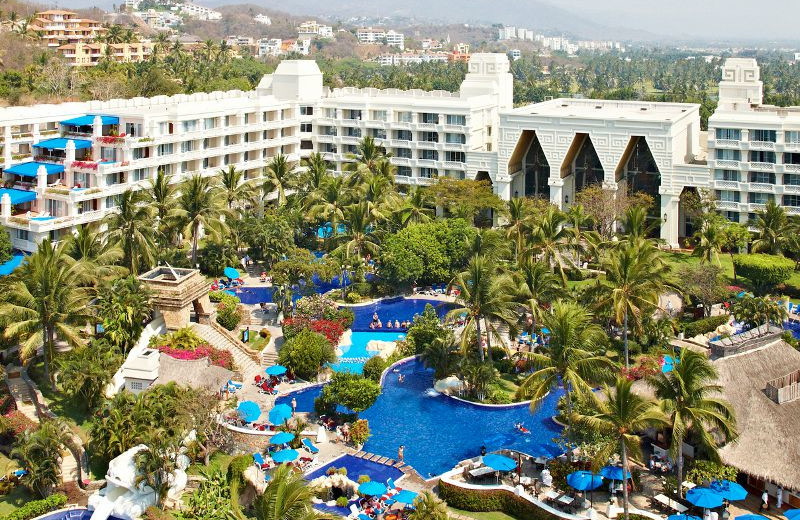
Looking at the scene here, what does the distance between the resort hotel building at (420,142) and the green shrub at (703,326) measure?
17.8 metres

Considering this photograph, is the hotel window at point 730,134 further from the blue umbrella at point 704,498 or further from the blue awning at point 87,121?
the blue awning at point 87,121

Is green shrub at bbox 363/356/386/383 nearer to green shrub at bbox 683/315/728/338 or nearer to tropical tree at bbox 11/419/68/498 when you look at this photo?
tropical tree at bbox 11/419/68/498

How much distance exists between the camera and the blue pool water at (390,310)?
198ft

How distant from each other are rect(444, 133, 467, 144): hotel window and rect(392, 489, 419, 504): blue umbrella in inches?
1838

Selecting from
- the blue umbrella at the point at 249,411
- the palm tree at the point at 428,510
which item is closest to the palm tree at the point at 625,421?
the palm tree at the point at 428,510

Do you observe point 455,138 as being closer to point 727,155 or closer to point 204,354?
point 727,155

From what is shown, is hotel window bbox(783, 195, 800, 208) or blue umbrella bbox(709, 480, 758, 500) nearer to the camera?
blue umbrella bbox(709, 480, 758, 500)

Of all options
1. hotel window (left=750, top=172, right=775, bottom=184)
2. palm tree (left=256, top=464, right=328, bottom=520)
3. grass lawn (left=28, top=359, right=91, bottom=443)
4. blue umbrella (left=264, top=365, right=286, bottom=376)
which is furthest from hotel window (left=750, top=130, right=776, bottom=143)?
palm tree (left=256, top=464, right=328, bottom=520)

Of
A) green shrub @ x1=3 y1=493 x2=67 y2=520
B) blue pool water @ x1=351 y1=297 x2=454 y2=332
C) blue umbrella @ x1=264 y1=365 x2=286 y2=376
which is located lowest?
green shrub @ x1=3 y1=493 x2=67 y2=520

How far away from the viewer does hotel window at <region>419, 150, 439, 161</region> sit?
8288 cm

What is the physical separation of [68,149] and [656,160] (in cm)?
4176

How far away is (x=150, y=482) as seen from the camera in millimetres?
39219

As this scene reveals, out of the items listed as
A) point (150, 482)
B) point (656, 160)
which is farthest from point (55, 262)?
point (656, 160)

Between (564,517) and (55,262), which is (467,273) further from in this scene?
(55,262)
